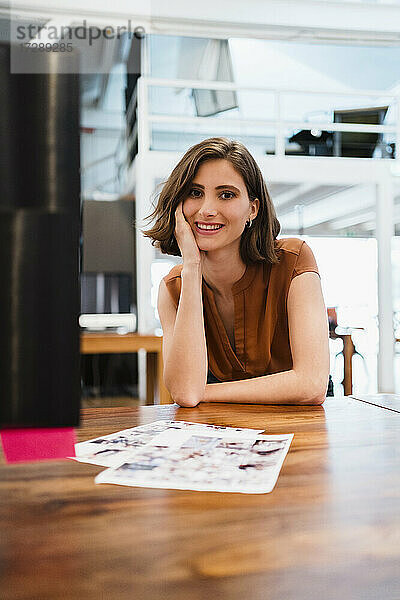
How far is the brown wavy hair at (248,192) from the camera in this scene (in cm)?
153

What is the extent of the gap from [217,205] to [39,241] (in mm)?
1287

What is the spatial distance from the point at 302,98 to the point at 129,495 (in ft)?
18.0

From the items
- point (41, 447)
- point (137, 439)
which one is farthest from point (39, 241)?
point (137, 439)

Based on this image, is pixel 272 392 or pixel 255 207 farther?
pixel 255 207

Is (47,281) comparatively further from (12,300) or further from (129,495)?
(129,495)

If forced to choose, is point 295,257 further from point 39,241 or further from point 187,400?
point 39,241

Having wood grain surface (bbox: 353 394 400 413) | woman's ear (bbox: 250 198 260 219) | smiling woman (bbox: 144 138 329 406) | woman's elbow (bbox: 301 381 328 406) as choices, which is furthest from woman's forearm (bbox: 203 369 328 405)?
woman's ear (bbox: 250 198 260 219)

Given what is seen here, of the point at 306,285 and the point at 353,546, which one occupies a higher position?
the point at 306,285

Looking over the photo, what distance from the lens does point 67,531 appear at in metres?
0.45

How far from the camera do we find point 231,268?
1.61 metres

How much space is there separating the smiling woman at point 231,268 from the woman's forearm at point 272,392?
0.22 metres

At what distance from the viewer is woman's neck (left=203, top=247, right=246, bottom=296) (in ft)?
5.26

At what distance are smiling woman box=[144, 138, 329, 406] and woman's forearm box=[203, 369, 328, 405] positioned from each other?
0.71 ft

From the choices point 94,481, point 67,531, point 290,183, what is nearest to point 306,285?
point 94,481
